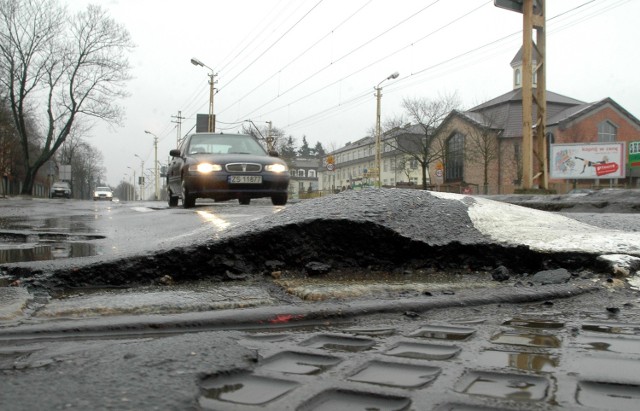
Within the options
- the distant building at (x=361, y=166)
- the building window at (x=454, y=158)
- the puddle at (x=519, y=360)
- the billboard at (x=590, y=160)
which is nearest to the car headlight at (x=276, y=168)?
the puddle at (x=519, y=360)

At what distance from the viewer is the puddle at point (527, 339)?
1.77 meters

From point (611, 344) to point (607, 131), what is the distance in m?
59.4

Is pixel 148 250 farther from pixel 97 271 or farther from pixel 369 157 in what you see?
pixel 369 157

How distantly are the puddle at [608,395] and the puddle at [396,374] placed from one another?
372 millimetres

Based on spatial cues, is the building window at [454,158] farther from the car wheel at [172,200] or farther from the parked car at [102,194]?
the car wheel at [172,200]

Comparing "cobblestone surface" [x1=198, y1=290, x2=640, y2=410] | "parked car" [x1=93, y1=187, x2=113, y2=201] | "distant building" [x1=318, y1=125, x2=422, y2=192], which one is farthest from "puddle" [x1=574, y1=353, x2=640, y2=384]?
"distant building" [x1=318, y1=125, x2=422, y2=192]

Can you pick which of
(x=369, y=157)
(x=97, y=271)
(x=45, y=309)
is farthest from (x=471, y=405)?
(x=369, y=157)

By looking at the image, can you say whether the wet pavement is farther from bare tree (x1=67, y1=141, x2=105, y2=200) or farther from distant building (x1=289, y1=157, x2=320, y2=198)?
distant building (x1=289, y1=157, x2=320, y2=198)

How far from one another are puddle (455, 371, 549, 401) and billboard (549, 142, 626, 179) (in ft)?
106

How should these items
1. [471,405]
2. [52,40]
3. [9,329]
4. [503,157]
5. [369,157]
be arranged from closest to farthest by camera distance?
[471,405] < [9,329] < [52,40] < [503,157] < [369,157]

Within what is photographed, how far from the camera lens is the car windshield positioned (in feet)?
31.6

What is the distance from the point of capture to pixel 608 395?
4.37ft

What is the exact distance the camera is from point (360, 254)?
3.04 meters

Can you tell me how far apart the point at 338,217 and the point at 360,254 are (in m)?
0.25
